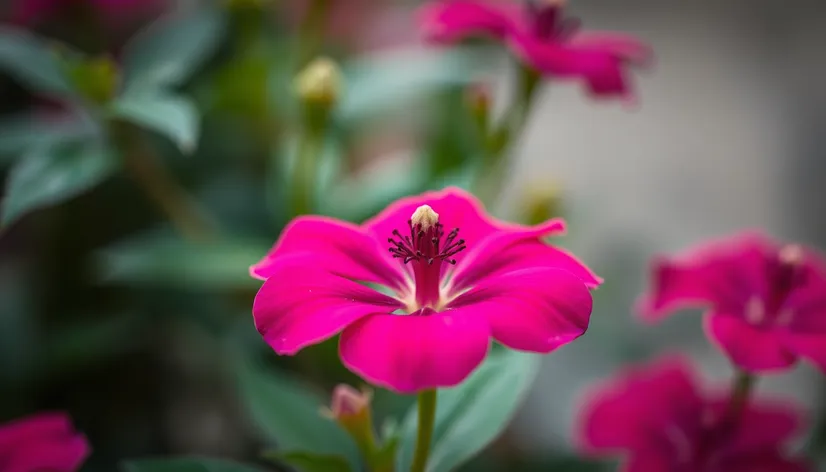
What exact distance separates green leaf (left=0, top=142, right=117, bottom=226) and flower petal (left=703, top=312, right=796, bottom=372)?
38cm

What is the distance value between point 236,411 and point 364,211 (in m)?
0.26

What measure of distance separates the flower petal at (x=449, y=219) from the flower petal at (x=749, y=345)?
12cm

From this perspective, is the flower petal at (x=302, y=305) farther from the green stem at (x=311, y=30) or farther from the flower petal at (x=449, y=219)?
the green stem at (x=311, y=30)

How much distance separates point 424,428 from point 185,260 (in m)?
0.28

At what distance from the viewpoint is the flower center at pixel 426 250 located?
0.38 meters

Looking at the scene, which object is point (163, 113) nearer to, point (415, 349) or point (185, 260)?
point (185, 260)

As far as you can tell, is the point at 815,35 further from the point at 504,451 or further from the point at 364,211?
the point at 364,211

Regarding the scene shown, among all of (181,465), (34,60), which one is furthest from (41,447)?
(34,60)

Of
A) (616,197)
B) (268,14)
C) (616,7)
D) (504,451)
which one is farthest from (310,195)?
(616,7)

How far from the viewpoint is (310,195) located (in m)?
0.56

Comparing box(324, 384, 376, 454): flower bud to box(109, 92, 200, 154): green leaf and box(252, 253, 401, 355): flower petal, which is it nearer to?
box(252, 253, 401, 355): flower petal

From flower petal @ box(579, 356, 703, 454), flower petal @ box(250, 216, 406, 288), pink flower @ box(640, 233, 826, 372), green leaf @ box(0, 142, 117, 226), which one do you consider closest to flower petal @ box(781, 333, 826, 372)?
pink flower @ box(640, 233, 826, 372)

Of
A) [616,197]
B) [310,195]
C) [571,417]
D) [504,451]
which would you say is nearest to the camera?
[310,195]

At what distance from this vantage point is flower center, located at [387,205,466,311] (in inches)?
15.1
